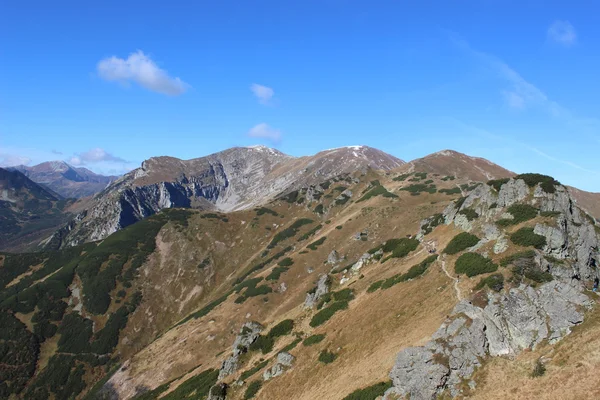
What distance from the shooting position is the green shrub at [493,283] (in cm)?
3641

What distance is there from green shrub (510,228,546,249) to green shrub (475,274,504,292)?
25.0ft

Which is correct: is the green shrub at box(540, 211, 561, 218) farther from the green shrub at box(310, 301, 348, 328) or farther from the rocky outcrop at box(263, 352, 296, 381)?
the rocky outcrop at box(263, 352, 296, 381)

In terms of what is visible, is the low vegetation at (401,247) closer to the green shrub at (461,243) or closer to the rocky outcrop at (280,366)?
the green shrub at (461,243)

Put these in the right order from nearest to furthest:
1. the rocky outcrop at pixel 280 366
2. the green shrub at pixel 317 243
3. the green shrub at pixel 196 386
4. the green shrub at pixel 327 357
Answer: the green shrub at pixel 327 357 < the rocky outcrop at pixel 280 366 < the green shrub at pixel 196 386 < the green shrub at pixel 317 243

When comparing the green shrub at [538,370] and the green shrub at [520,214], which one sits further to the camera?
the green shrub at [520,214]

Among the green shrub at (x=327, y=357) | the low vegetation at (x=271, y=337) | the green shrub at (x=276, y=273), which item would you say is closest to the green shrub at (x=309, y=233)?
the green shrub at (x=276, y=273)

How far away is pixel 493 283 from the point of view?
36.8 meters

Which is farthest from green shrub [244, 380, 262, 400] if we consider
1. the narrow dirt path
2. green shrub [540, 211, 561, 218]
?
green shrub [540, 211, 561, 218]

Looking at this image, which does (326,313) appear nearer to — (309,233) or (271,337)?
(271,337)

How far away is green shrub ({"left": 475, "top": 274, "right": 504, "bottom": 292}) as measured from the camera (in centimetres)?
3641

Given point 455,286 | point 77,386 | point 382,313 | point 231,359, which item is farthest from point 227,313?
point 455,286

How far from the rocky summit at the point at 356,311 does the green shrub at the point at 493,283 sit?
6.0 inches

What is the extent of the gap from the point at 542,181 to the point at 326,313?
3839 cm

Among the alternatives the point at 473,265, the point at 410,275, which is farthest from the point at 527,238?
the point at 410,275
